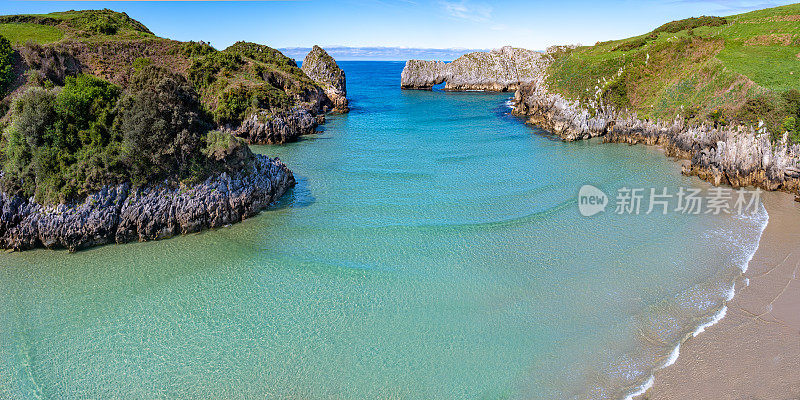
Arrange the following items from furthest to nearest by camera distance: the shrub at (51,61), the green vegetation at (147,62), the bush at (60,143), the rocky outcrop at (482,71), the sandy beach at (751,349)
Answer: the rocky outcrop at (482,71), the green vegetation at (147,62), the shrub at (51,61), the bush at (60,143), the sandy beach at (751,349)

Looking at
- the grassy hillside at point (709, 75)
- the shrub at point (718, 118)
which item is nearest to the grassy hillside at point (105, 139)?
the shrub at point (718, 118)

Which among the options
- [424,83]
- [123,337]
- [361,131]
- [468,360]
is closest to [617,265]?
[468,360]

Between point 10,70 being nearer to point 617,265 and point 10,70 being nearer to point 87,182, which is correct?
point 87,182

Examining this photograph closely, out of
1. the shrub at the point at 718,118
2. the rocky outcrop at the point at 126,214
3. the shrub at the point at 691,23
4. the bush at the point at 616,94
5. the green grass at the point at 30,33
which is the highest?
the shrub at the point at 691,23

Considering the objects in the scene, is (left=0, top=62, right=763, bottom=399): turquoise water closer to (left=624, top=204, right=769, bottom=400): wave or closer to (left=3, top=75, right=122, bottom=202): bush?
(left=624, top=204, right=769, bottom=400): wave

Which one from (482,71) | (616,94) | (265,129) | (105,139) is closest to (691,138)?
(616,94)

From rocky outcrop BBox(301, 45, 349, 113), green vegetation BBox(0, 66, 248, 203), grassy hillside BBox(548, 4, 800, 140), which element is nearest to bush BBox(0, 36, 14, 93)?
green vegetation BBox(0, 66, 248, 203)

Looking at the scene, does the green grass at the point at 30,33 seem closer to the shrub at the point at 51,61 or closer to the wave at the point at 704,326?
the shrub at the point at 51,61
